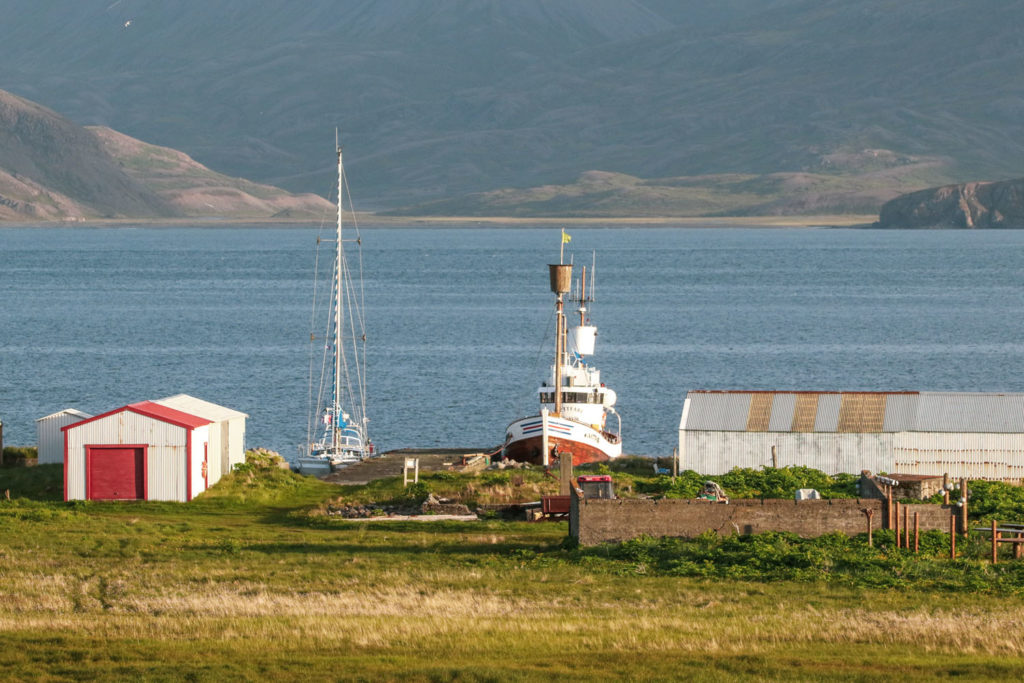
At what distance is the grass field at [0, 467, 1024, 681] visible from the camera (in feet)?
80.3

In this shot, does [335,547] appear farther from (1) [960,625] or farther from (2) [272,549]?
(1) [960,625]

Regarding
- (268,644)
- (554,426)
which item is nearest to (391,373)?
(554,426)

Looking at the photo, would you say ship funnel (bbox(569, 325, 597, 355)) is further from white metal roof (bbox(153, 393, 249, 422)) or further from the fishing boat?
white metal roof (bbox(153, 393, 249, 422))

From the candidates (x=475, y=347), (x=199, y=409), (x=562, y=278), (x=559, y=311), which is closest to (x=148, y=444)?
(x=199, y=409)

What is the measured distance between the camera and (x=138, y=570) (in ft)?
107

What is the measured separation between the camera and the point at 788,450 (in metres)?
45.0

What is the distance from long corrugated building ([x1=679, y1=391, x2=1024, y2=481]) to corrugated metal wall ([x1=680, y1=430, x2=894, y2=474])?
0.03 m

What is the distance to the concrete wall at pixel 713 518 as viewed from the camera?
3422 cm

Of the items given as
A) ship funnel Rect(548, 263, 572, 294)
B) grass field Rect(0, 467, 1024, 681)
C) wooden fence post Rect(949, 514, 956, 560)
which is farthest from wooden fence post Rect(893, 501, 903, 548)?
ship funnel Rect(548, 263, 572, 294)

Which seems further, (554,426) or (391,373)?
(391,373)

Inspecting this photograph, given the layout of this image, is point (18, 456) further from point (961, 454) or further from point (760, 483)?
point (961, 454)

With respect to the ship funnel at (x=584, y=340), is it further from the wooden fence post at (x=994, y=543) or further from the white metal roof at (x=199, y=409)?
the wooden fence post at (x=994, y=543)

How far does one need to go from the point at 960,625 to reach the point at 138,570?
1601 centimetres

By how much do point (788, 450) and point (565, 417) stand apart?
12.8m
